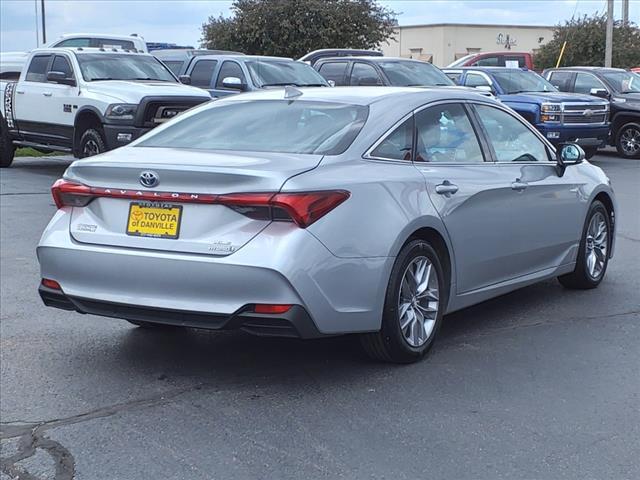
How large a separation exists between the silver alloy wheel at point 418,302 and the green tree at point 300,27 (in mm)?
30635

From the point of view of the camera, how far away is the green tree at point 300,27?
35.8 metres

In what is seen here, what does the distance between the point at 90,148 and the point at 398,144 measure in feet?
30.8

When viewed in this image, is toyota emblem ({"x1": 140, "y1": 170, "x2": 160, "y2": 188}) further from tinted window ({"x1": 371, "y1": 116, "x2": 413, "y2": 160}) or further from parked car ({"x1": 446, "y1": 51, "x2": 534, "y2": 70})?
parked car ({"x1": 446, "y1": 51, "x2": 534, "y2": 70})

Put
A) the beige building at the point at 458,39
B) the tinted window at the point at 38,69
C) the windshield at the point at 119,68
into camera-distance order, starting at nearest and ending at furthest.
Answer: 1. the windshield at the point at 119,68
2. the tinted window at the point at 38,69
3. the beige building at the point at 458,39

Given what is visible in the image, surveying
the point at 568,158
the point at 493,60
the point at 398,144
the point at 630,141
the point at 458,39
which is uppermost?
the point at 458,39

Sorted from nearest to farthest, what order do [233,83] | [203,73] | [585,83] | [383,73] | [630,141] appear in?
[233,83]
[383,73]
[203,73]
[630,141]
[585,83]

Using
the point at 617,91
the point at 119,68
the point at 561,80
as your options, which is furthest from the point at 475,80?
the point at 119,68

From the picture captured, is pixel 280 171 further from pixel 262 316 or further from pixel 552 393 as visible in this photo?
pixel 552 393

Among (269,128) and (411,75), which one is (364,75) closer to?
(411,75)

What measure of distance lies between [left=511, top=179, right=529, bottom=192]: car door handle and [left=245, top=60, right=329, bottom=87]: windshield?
1029 cm

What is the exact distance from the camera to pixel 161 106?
45.8 feet

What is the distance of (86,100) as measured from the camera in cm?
1457

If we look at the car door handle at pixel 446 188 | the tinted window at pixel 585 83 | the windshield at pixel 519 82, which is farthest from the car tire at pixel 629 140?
the car door handle at pixel 446 188

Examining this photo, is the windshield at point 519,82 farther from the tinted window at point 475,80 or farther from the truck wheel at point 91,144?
the truck wheel at point 91,144
